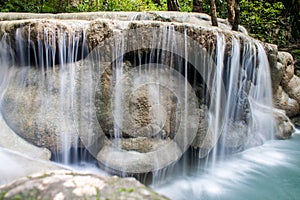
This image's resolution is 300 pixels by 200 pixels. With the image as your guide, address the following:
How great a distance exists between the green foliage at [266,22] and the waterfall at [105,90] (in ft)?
21.6

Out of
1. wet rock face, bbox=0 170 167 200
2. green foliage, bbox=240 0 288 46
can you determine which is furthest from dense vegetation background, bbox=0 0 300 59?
wet rock face, bbox=0 170 167 200

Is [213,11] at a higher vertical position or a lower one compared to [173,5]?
lower

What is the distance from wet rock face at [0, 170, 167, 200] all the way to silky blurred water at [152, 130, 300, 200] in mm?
2611

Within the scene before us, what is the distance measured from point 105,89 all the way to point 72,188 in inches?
110

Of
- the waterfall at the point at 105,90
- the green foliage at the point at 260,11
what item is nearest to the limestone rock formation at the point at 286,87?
the green foliage at the point at 260,11

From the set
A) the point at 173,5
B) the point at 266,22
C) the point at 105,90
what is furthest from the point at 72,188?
the point at 266,22

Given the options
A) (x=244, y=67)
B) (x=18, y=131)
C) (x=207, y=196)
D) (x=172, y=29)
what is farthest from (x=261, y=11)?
(x=18, y=131)

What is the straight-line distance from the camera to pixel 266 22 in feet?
34.1

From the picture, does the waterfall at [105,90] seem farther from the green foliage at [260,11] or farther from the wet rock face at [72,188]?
the green foliage at [260,11]

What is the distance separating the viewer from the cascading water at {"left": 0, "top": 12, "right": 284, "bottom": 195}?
13.5ft

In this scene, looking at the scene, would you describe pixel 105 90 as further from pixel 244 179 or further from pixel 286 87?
→ pixel 286 87

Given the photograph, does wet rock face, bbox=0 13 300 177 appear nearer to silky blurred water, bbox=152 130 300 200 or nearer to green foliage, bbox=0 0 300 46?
silky blurred water, bbox=152 130 300 200

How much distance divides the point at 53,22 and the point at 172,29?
1.76m

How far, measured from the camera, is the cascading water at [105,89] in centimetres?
411
